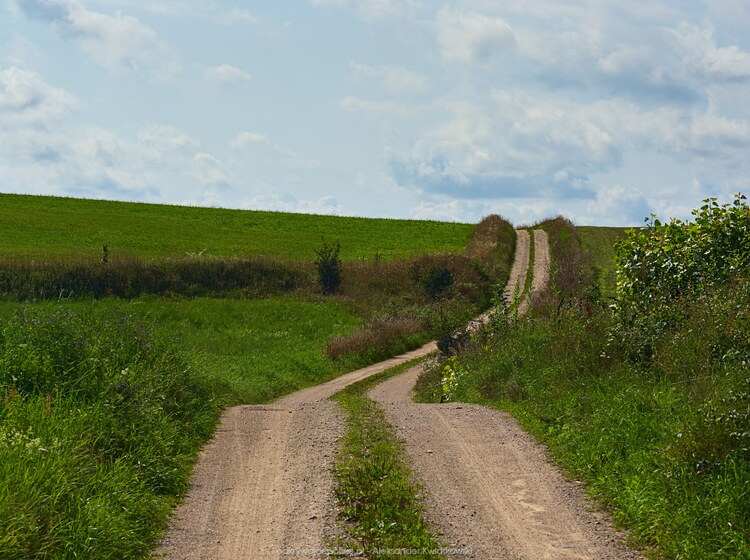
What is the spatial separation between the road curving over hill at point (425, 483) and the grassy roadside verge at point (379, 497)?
0.70ft

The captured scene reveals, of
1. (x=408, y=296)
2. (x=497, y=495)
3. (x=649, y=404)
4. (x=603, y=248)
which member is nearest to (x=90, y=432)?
(x=497, y=495)

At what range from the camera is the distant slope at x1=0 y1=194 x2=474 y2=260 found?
50.4m

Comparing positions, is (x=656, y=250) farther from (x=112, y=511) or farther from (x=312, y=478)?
(x=112, y=511)

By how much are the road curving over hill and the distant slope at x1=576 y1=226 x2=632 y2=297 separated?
30831 mm

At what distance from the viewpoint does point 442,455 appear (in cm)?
1156

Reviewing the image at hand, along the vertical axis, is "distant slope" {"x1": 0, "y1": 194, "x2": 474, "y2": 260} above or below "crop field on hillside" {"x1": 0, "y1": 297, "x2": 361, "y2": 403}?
above

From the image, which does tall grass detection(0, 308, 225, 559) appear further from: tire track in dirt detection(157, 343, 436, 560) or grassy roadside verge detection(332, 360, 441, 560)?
grassy roadside verge detection(332, 360, 441, 560)

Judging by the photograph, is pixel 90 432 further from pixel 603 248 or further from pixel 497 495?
pixel 603 248

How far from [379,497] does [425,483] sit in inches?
43.5

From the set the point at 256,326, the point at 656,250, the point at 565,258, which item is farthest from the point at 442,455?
the point at 565,258

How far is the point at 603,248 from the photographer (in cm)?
6331

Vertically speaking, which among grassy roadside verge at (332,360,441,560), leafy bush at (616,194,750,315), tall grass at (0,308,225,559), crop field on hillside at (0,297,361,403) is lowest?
crop field on hillside at (0,297,361,403)

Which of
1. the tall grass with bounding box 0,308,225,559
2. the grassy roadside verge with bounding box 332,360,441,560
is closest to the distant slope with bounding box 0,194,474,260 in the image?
the tall grass with bounding box 0,308,225,559

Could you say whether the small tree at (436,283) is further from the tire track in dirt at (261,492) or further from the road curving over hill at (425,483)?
the tire track in dirt at (261,492)
